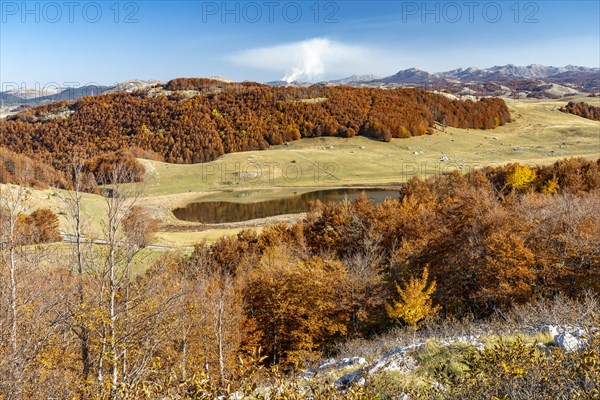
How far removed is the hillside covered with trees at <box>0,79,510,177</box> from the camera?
141 meters

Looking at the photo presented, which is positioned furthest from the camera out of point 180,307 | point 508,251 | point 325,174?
point 325,174

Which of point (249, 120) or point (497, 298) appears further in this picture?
point (249, 120)

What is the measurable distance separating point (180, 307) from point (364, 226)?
23.6m

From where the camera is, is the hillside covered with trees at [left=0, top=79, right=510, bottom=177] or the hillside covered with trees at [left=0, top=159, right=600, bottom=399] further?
the hillside covered with trees at [left=0, top=79, right=510, bottom=177]

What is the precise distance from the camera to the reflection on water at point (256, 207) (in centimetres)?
7150

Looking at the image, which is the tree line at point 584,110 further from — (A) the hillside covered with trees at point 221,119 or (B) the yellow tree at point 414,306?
(B) the yellow tree at point 414,306

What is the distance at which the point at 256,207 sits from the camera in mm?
77688

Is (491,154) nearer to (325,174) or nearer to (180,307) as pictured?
(325,174)

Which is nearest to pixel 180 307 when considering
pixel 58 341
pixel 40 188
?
pixel 58 341

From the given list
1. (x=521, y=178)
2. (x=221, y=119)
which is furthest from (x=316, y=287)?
(x=221, y=119)

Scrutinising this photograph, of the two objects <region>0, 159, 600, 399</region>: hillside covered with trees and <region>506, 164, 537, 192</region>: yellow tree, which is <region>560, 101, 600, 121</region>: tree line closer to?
<region>506, 164, 537, 192</region>: yellow tree

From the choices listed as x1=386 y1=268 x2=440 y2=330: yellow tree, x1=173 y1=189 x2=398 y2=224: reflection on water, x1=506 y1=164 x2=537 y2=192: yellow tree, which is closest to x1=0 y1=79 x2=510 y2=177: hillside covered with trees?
x1=173 y1=189 x2=398 y2=224: reflection on water

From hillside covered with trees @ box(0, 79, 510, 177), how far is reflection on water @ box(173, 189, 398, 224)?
5523 cm

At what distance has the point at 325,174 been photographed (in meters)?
103
